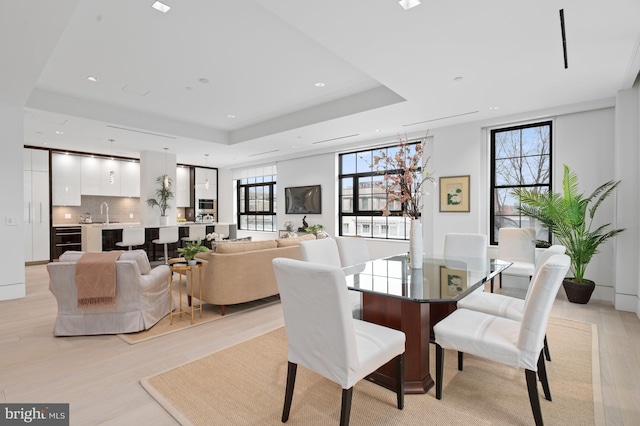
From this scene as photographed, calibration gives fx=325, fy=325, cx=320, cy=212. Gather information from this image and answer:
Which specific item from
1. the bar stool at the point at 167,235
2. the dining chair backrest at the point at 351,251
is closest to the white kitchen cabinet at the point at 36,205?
the bar stool at the point at 167,235

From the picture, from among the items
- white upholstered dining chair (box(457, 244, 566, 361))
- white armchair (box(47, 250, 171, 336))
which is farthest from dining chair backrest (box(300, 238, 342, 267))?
white armchair (box(47, 250, 171, 336))

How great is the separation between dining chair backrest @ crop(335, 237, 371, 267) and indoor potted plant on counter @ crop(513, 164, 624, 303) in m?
2.49

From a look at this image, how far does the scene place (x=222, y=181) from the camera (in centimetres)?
1039

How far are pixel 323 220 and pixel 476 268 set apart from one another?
5.06m

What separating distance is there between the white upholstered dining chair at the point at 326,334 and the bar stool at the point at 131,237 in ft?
18.4

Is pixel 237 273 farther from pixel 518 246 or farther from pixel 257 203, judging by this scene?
pixel 257 203

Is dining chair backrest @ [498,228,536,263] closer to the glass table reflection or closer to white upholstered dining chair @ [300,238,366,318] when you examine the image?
the glass table reflection

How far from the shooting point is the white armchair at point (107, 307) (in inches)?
119

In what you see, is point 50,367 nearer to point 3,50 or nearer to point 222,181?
point 3,50

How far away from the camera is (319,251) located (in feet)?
9.50

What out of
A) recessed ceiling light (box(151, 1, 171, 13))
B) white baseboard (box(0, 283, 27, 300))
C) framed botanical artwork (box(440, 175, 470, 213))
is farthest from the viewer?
framed botanical artwork (box(440, 175, 470, 213))

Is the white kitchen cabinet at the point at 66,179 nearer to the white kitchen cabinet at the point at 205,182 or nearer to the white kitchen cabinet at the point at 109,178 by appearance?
the white kitchen cabinet at the point at 109,178

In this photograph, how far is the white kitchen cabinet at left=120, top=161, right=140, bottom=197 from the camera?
8.50 meters

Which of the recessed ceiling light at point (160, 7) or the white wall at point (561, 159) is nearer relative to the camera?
the recessed ceiling light at point (160, 7)
